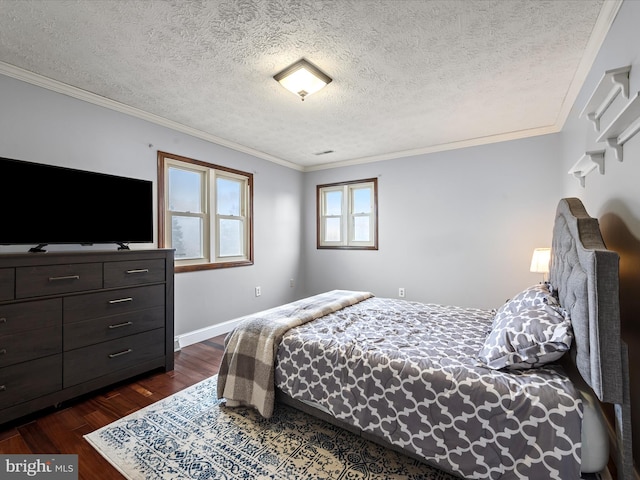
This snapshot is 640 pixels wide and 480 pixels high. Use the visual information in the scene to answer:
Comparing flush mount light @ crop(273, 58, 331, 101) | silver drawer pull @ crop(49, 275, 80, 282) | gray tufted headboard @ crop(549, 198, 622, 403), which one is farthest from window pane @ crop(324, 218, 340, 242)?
gray tufted headboard @ crop(549, 198, 622, 403)

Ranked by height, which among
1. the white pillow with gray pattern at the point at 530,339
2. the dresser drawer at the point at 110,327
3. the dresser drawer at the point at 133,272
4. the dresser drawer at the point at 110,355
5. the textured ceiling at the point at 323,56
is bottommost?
the dresser drawer at the point at 110,355

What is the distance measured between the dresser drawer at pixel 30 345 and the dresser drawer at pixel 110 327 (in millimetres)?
60

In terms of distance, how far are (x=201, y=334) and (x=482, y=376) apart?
124 inches

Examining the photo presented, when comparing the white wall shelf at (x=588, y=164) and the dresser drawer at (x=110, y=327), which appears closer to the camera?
the white wall shelf at (x=588, y=164)

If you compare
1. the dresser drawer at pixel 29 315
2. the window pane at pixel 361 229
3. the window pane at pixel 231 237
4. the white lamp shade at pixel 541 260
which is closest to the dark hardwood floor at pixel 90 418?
Result: the dresser drawer at pixel 29 315

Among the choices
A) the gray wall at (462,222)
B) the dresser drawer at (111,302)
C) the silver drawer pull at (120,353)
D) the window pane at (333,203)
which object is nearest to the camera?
the dresser drawer at (111,302)

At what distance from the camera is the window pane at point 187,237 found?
334cm

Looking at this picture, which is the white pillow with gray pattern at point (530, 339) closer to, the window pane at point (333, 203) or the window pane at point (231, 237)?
the window pane at point (231, 237)

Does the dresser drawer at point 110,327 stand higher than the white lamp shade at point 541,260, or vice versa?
the white lamp shade at point 541,260

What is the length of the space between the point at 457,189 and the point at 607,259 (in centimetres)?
283

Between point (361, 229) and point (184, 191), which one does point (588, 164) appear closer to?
point (361, 229)

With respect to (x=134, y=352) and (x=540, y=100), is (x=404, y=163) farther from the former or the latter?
(x=134, y=352)

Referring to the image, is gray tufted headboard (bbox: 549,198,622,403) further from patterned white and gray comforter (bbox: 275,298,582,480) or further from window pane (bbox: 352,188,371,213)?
window pane (bbox: 352,188,371,213)

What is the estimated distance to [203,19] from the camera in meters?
1.71
